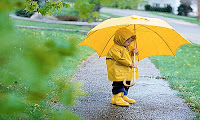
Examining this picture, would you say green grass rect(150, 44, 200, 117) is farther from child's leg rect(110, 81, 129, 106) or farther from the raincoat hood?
the raincoat hood

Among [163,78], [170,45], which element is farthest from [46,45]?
[163,78]

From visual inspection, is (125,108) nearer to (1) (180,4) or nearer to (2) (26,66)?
(2) (26,66)

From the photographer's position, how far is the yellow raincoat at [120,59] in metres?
4.43

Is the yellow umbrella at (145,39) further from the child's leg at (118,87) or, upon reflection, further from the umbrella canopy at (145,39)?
the child's leg at (118,87)

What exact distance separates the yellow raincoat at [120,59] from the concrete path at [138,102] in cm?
51

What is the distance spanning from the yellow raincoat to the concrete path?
0.51 meters

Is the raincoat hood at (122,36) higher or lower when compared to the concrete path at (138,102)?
higher

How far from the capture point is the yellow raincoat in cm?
443

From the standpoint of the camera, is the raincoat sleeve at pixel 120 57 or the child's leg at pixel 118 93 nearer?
the raincoat sleeve at pixel 120 57

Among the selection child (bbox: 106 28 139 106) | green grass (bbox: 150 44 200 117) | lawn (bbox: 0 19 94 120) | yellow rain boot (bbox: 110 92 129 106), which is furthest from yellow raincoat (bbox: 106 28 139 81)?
green grass (bbox: 150 44 200 117)

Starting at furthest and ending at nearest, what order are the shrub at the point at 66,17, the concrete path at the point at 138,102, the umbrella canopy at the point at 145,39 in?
1. the shrub at the point at 66,17
2. the umbrella canopy at the point at 145,39
3. the concrete path at the point at 138,102

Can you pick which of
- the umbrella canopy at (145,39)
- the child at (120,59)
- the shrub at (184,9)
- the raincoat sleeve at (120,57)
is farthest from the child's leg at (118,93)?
the shrub at (184,9)

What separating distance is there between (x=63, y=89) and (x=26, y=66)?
450mm

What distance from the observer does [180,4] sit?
33344 mm
